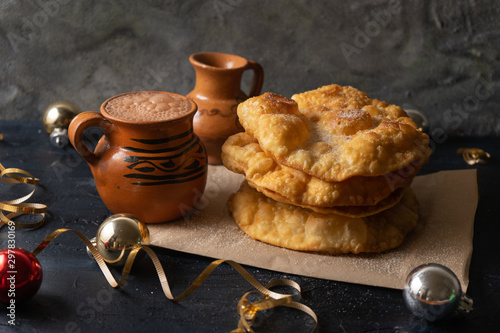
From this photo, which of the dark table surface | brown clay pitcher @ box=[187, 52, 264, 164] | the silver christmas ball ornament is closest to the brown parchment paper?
the dark table surface

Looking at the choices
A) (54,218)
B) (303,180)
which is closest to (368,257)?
(303,180)

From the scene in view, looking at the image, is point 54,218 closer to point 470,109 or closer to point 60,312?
point 60,312

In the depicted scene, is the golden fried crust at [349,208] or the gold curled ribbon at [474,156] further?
the gold curled ribbon at [474,156]

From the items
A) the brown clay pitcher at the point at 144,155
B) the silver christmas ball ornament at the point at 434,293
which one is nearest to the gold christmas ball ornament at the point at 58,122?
the brown clay pitcher at the point at 144,155

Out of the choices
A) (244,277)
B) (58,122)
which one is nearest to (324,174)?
(244,277)

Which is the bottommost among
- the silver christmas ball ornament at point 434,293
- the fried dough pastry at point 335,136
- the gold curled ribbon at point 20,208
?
the gold curled ribbon at point 20,208

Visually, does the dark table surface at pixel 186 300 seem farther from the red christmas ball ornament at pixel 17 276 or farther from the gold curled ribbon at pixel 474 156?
the gold curled ribbon at pixel 474 156

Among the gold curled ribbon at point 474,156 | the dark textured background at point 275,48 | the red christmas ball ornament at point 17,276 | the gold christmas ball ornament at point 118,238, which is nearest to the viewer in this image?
the red christmas ball ornament at point 17,276
